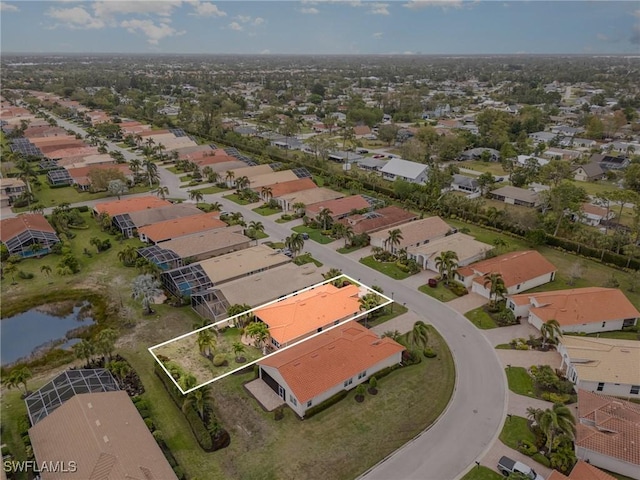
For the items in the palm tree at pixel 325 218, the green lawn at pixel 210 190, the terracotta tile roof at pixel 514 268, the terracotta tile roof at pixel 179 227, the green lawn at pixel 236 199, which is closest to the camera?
the terracotta tile roof at pixel 514 268

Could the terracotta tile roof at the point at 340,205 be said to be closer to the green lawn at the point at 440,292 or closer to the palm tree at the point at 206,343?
the green lawn at the point at 440,292

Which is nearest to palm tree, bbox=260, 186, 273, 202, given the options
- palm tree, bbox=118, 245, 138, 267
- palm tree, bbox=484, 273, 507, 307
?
palm tree, bbox=118, 245, 138, 267

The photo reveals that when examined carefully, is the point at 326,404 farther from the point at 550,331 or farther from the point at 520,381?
the point at 550,331

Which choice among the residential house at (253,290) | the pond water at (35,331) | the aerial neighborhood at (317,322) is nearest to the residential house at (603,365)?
the aerial neighborhood at (317,322)

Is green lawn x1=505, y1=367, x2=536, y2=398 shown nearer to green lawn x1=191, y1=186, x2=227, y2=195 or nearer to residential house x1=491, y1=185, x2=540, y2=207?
residential house x1=491, y1=185, x2=540, y2=207

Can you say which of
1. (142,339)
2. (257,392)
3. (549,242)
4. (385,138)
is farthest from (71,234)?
(385,138)

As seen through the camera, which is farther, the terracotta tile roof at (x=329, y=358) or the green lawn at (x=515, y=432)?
the terracotta tile roof at (x=329, y=358)

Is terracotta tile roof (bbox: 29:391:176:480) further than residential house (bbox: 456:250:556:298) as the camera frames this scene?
No
